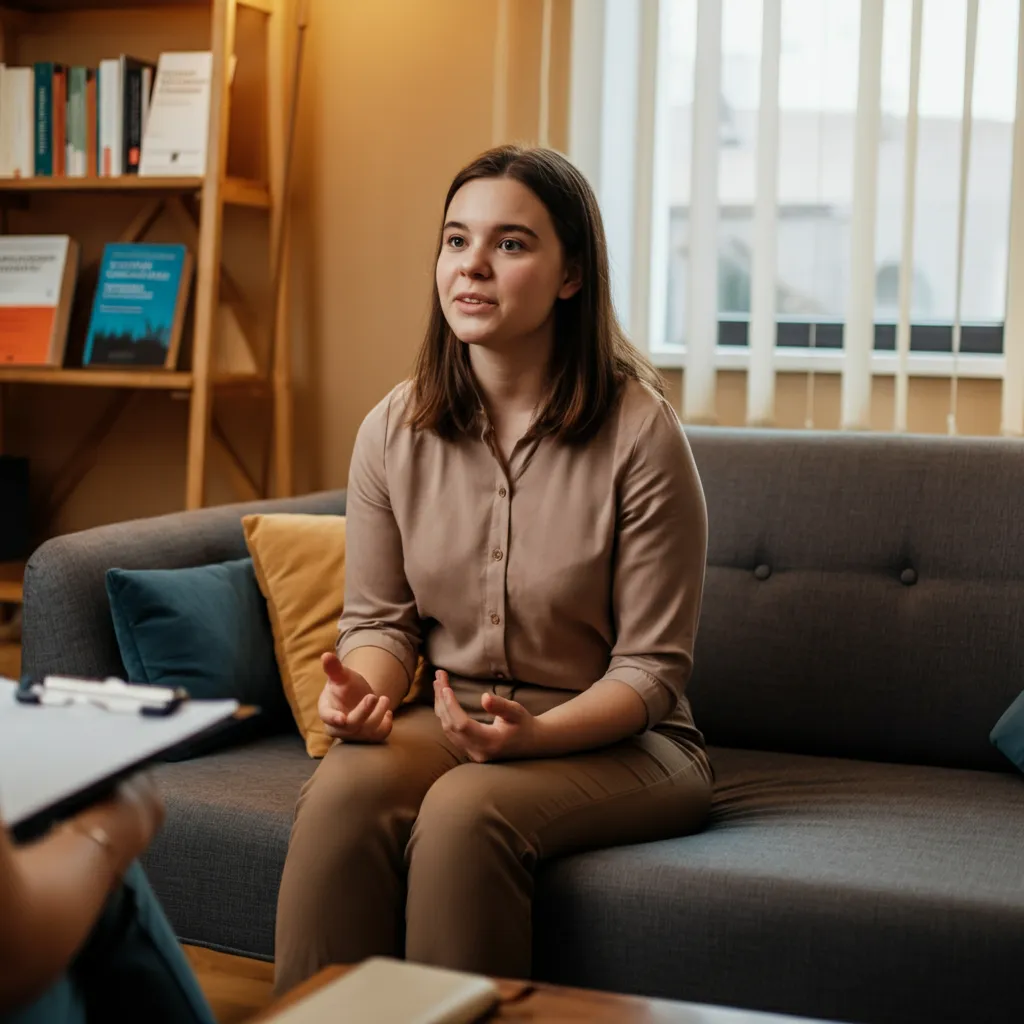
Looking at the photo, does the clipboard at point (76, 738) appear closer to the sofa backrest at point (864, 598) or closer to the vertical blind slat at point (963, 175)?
the sofa backrest at point (864, 598)

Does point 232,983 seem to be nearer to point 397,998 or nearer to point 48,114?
point 397,998

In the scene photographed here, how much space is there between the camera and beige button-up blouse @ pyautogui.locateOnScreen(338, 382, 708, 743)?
1733 mm

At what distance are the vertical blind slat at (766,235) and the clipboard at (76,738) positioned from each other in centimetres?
187

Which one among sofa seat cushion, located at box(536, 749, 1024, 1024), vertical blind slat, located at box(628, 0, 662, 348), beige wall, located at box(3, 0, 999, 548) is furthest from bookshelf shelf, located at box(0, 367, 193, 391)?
sofa seat cushion, located at box(536, 749, 1024, 1024)

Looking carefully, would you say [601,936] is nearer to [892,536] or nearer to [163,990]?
[163,990]

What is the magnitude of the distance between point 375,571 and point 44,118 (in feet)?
5.30

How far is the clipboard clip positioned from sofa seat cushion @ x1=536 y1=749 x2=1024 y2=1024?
77cm

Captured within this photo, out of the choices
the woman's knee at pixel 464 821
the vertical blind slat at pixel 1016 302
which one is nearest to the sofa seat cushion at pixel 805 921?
the woman's knee at pixel 464 821

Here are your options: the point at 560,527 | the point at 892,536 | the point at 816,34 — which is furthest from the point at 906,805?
the point at 816,34

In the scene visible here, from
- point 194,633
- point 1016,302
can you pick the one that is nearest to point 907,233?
point 1016,302

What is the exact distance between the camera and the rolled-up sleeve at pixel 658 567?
172 centimetres

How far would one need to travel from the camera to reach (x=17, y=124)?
9.73 feet

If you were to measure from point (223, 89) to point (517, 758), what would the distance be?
167cm

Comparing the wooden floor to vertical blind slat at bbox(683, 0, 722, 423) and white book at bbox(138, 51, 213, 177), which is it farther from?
white book at bbox(138, 51, 213, 177)
